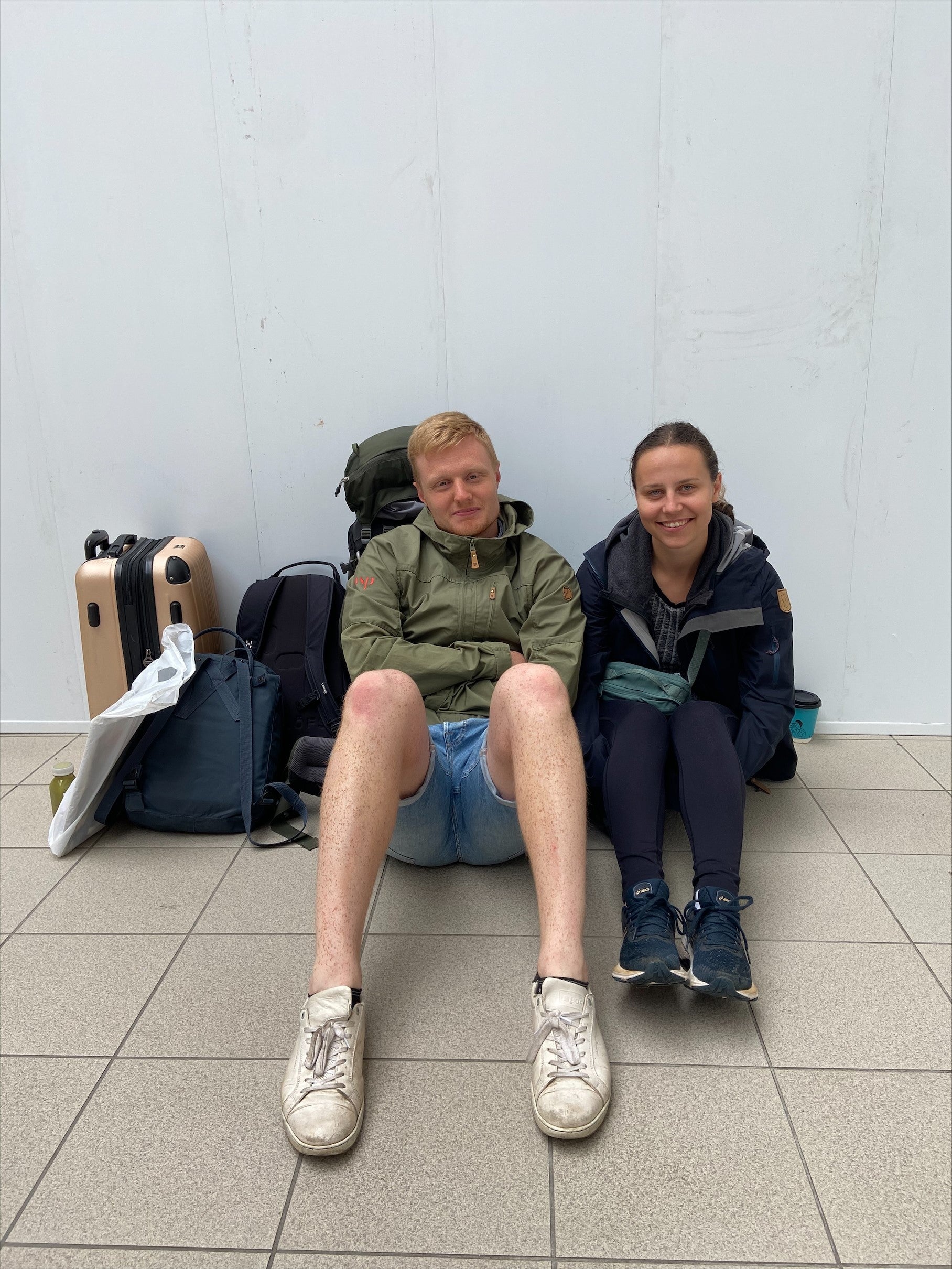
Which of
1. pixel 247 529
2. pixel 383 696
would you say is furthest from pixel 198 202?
pixel 383 696

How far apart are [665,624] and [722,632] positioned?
13 cm

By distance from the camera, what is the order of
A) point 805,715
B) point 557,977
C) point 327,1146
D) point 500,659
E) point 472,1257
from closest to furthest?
point 472,1257, point 327,1146, point 557,977, point 500,659, point 805,715

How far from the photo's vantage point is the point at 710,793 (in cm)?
165

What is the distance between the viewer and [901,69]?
2154 millimetres

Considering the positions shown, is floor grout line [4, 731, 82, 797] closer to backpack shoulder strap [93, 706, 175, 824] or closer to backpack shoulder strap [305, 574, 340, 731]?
backpack shoulder strap [93, 706, 175, 824]

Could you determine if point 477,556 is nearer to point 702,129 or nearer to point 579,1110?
point 579,1110

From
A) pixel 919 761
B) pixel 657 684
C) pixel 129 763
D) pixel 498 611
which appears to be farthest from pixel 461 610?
pixel 919 761

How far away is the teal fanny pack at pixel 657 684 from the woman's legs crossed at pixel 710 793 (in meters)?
0.11

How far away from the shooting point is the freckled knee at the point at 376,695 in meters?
1.47

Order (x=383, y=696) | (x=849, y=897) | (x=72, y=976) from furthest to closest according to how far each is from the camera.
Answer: (x=849, y=897), (x=72, y=976), (x=383, y=696)

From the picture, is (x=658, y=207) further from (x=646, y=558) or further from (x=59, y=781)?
(x=59, y=781)

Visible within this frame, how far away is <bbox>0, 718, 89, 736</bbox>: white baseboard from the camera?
9.12ft

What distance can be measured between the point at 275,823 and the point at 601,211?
1752mm

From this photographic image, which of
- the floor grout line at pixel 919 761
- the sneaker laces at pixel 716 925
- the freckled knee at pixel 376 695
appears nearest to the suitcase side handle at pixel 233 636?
the freckled knee at pixel 376 695
